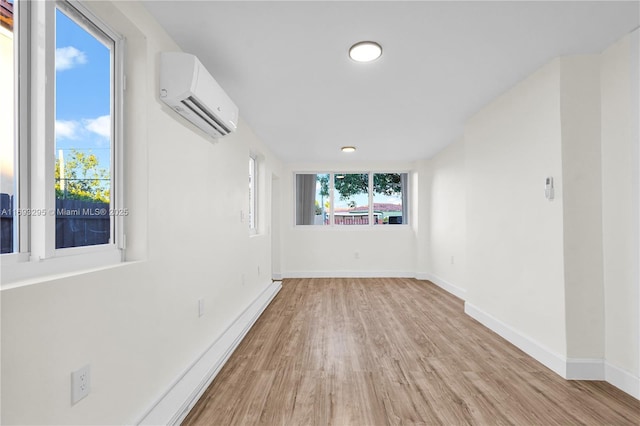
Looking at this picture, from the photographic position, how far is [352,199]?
6.30 metres

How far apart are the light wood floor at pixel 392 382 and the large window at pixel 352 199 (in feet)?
9.94

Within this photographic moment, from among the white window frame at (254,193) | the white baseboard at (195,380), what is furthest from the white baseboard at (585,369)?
the white window frame at (254,193)

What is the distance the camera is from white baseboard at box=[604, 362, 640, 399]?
1.88 metres

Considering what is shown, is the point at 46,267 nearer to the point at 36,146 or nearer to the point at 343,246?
the point at 36,146

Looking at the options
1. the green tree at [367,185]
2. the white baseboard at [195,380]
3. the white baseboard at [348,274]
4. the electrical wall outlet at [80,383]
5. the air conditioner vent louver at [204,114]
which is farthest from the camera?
the green tree at [367,185]

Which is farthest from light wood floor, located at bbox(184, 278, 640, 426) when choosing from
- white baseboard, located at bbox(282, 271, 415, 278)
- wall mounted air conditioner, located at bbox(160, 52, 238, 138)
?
white baseboard, located at bbox(282, 271, 415, 278)

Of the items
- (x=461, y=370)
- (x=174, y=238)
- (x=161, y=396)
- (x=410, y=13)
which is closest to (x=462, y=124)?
(x=410, y=13)

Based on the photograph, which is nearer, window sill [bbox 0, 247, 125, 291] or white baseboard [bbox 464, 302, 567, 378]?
window sill [bbox 0, 247, 125, 291]

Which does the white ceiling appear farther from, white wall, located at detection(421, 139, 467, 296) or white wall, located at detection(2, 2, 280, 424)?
white wall, located at detection(421, 139, 467, 296)

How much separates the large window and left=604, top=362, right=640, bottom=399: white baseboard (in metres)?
4.29

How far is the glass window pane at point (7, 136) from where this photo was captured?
40.3 inches

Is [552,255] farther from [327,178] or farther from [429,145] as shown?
[327,178]

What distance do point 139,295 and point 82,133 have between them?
0.80 metres

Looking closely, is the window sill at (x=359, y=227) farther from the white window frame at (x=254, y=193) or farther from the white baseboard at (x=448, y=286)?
the white window frame at (x=254, y=193)
